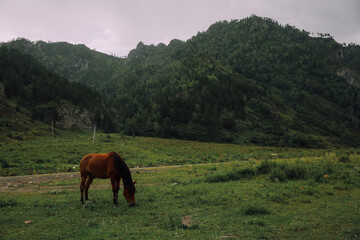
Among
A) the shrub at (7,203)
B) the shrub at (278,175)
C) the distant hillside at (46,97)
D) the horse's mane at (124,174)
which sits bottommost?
the shrub at (7,203)

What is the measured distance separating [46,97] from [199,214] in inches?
5414

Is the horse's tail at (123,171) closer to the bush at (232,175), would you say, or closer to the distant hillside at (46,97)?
the bush at (232,175)

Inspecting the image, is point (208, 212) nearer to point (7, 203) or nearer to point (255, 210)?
point (255, 210)

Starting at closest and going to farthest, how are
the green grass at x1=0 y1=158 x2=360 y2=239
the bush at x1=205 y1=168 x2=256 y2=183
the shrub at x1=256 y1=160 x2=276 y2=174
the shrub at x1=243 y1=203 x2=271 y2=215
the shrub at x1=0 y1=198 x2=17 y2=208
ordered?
1. the green grass at x1=0 y1=158 x2=360 y2=239
2. the shrub at x1=243 y1=203 x2=271 y2=215
3. the shrub at x1=0 y1=198 x2=17 y2=208
4. the bush at x1=205 y1=168 x2=256 y2=183
5. the shrub at x1=256 y1=160 x2=276 y2=174

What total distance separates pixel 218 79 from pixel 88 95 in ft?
347

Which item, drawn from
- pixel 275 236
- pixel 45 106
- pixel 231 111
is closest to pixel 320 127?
pixel 231 111

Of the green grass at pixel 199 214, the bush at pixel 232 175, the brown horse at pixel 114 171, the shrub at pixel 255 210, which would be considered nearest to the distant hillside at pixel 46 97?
the bush at pixel 232 175

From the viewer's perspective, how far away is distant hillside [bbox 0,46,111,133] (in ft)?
361

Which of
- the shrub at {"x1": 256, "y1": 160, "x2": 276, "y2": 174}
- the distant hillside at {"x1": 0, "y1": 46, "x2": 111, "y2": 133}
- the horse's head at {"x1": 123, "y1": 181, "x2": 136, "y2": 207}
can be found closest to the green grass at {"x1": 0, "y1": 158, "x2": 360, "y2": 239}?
the horse's head at {"x1": 123, "y1": 181, "x2": 136, "y2": 207}

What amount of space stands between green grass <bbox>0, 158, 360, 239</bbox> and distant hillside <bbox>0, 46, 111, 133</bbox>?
4111 inches

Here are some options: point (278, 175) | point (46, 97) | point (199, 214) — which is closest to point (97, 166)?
point (199, 214)

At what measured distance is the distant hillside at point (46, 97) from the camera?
A: 109938 millimetres

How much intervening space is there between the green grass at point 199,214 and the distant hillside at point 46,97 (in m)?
104

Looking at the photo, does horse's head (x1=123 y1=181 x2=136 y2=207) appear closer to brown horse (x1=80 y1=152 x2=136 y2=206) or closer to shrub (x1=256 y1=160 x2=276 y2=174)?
brown horse (x1=80 y1=152 x2=136 y2=206)
